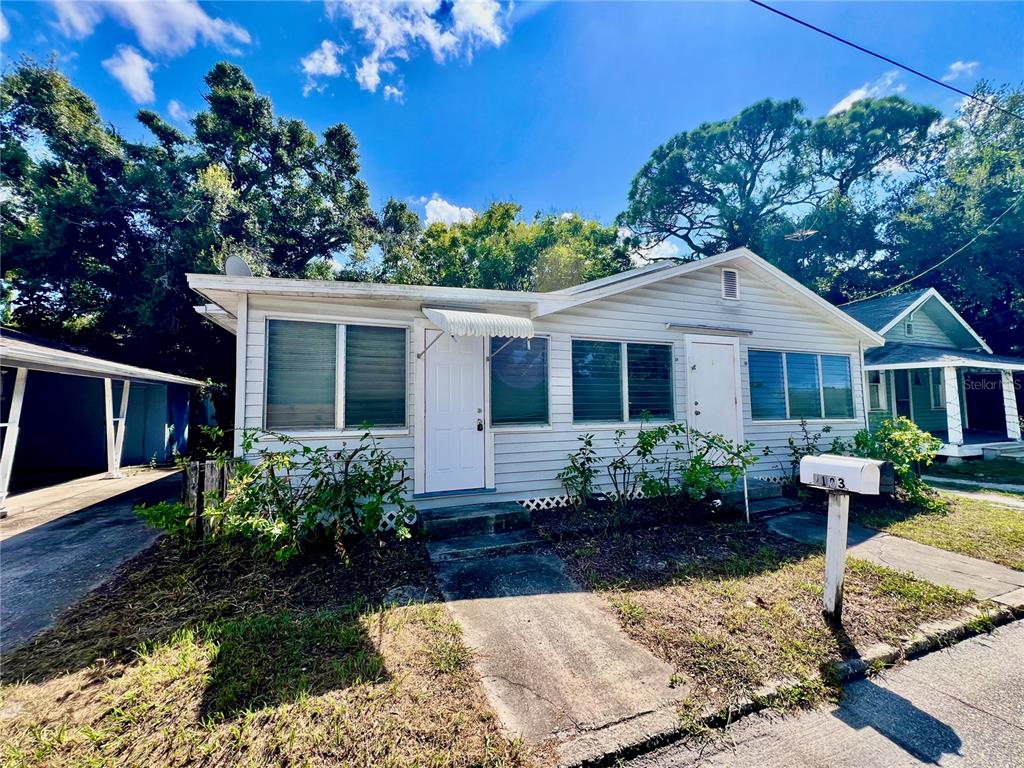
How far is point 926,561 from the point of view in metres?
4.20

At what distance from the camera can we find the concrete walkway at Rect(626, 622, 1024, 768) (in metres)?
1.95

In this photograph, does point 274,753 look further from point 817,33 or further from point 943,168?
point 943,168

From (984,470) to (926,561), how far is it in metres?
7.85

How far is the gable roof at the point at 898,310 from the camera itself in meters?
12.4

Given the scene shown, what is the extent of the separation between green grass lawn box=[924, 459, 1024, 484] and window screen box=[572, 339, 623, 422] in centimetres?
813

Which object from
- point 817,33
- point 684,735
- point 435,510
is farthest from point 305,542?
point 817,33

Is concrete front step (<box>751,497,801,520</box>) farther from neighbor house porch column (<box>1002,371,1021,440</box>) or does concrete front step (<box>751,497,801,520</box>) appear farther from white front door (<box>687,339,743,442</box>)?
neighbor house porch column (<box>1002,371,1021,440</box>)

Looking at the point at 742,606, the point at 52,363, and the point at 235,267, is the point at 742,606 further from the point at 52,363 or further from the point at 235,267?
the point at 52,363

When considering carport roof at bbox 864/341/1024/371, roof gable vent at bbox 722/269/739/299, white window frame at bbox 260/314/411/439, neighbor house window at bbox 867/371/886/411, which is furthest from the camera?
neighbor house window at bbox 867/371/886/411

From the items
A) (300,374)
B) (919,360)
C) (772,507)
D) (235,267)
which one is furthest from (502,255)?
(772,507)

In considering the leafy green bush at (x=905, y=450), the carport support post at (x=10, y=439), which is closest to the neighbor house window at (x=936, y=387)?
the leafy green bush at (x=905, y=450)

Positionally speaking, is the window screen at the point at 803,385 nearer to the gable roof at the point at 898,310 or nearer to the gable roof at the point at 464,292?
the gable roof at the point at 464,292

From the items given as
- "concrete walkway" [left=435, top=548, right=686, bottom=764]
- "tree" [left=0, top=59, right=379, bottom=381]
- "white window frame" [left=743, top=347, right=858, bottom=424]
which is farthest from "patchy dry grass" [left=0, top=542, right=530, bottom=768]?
"tree" [left=0, top=59, right=379, bottom=381]

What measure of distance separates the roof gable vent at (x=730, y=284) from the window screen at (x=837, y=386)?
2380 mm
